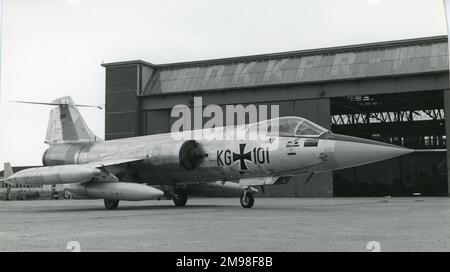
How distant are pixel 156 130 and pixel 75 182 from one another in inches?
673

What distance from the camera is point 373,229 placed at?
27.0ft

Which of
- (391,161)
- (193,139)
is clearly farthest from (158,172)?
(391,161)

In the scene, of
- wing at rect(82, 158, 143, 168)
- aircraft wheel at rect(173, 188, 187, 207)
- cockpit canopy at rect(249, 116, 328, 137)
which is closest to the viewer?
cockpit canopy at rect(249, 116, 328, 137)

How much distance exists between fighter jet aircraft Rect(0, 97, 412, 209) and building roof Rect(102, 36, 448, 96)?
13947mm

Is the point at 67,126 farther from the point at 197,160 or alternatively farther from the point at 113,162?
the point at 197,160

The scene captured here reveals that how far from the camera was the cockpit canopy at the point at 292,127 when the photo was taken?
14.2 meters

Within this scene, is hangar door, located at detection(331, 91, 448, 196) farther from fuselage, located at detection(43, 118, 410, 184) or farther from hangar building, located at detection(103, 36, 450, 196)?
fuselage, located at detection(43, 118, 410, 184)

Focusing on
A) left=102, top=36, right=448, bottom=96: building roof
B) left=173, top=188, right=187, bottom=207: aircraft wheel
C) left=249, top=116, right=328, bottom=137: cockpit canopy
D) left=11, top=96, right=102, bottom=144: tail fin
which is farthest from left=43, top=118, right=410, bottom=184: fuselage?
left=102, top=36, right=448, bottom=96: building roof

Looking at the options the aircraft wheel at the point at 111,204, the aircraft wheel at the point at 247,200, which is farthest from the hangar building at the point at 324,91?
the aircraft wheel at the point at 111,204

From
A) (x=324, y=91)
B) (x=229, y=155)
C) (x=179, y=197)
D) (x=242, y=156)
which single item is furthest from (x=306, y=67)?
(x=242, y=156)

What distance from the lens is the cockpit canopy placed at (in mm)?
14227
